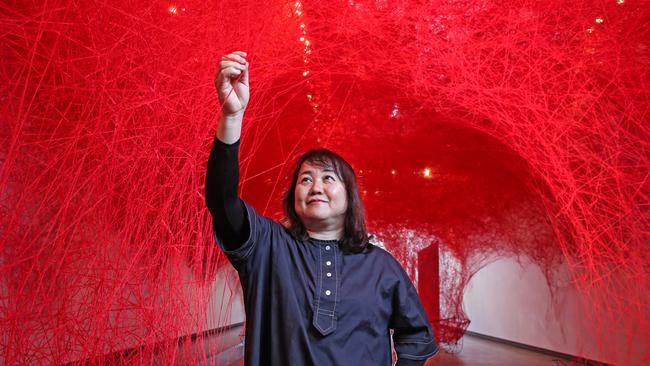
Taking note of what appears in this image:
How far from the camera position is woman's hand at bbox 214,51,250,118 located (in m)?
1.12

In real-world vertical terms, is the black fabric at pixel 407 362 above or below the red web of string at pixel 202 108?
below

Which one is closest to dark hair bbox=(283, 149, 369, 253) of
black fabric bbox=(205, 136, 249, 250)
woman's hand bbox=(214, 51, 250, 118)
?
black fabric bbox=(205, 136, 249, 250)

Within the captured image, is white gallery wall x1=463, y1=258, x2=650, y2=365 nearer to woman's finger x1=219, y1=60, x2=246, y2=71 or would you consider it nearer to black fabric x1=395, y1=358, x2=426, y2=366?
black fabric x1=395, y1=358, x2=426, y2=366

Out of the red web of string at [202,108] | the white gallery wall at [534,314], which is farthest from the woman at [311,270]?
the white gallery wall at [534,314]

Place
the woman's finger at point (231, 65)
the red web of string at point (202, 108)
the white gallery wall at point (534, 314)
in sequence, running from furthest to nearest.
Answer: the white gallery wall at point (534, 314) → the red web of string at point (202, 108) → the woman's finger at point (231, 65)

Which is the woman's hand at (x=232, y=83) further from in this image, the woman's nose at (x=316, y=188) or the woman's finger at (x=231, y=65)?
the woman's nose at (x=316, y=188)

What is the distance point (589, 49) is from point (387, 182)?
316 cm

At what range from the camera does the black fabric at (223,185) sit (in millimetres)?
1206

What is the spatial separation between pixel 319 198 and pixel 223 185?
341mm

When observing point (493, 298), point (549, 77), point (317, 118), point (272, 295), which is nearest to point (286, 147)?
point (317, 118)

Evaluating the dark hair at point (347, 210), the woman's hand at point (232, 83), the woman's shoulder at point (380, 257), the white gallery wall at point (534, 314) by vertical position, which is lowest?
the white gallery wall at point (534, 314)

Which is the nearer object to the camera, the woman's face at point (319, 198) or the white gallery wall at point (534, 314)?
the woman's face at point (319, 198)

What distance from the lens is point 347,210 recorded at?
1.57m

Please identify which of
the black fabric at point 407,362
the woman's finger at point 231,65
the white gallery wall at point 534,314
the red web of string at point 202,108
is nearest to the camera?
the woman's finger at point 231,65
